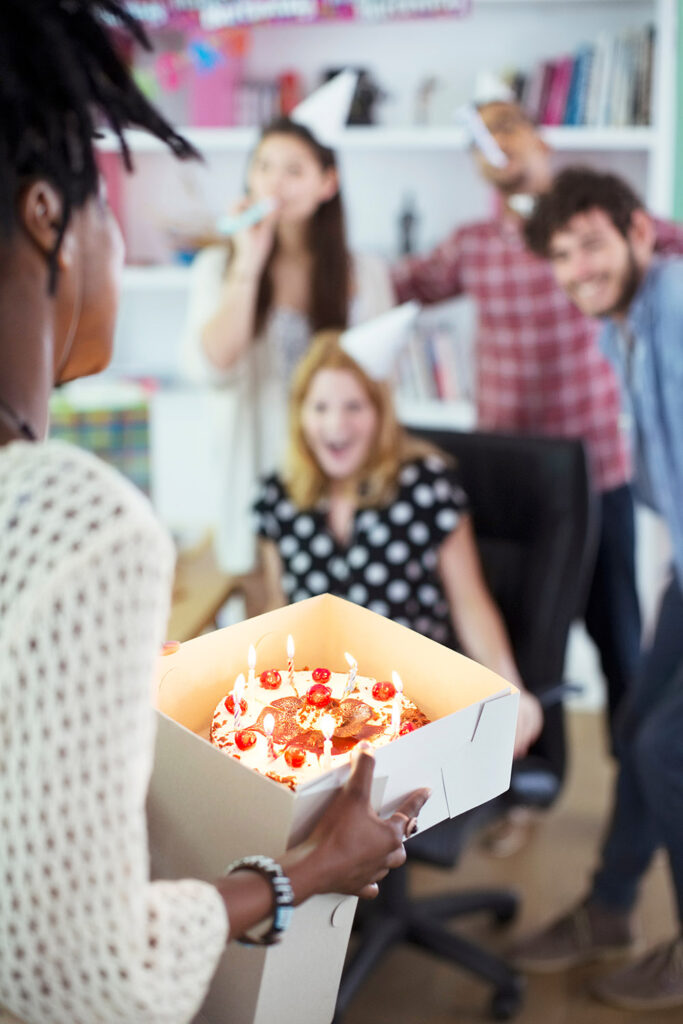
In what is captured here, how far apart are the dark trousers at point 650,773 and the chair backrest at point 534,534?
0.14 meters

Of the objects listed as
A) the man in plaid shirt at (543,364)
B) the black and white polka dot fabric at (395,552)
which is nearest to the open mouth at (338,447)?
the black and white polka dot fabric at (395,552)

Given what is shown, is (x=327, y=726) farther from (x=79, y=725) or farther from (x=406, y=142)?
(x=406, y=142)

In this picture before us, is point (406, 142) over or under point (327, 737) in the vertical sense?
over

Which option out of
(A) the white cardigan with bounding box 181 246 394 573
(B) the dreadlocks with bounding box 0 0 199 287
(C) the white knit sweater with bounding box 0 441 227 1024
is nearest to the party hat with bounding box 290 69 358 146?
(A) the white cardigan with bounding box 181 246 394 573

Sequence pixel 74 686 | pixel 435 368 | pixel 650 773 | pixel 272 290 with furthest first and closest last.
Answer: pixel 435 368
pixel 272 290
pixel 650 773
pixel 74 686

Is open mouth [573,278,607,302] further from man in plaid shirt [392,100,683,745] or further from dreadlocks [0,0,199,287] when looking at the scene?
dreadlocks [0,0,199,287]

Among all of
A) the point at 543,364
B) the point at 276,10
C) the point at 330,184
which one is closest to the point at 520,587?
the point at 543,364

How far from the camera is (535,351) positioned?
7.71 feet

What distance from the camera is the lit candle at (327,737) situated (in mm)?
791

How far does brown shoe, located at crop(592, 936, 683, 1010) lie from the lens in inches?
72.0

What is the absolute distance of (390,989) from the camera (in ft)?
6.30

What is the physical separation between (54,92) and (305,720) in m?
0.50

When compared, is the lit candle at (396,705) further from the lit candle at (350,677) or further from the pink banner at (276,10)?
the pink banner at (276,10)

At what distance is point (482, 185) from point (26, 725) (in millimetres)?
2706
